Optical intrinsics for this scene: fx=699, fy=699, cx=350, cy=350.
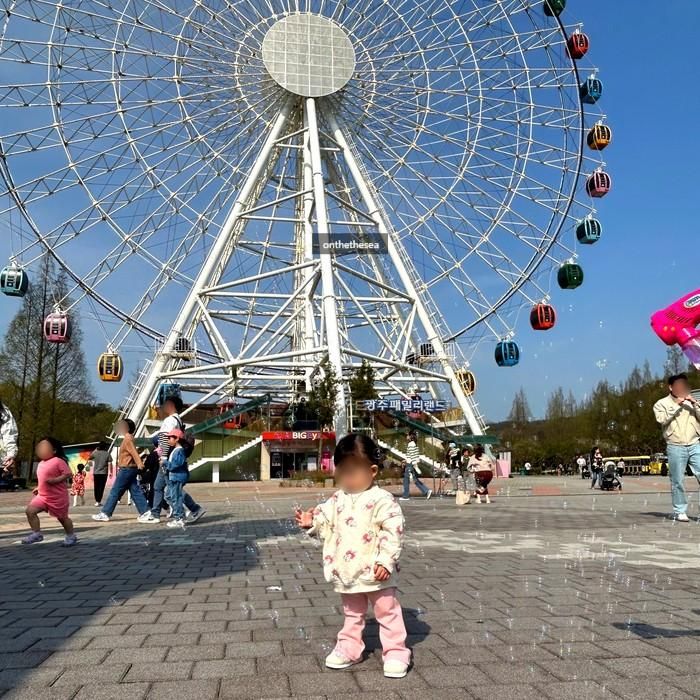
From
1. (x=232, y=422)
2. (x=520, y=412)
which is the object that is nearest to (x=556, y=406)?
(x=520, y=412)

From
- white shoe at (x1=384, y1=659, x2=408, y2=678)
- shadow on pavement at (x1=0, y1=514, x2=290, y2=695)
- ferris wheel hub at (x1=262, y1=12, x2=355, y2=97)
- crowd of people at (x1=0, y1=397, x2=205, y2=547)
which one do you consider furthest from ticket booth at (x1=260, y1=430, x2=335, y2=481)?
white shoe at (x1=384, y1=659, x2=408, y2=678)

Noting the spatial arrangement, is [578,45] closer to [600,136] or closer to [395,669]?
[600,136]

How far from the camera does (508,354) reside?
3259 cm

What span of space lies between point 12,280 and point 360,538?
89.6ft

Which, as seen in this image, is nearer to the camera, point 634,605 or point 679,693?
point 679,693

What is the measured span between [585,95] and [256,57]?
14.3 meters

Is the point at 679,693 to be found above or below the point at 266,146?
below

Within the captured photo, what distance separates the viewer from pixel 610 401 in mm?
66438

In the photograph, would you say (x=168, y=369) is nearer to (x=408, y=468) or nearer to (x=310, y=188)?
(x=310, y=188)

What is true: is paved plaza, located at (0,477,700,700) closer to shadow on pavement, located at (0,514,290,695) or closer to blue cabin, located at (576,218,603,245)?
shadow on pavement, located at (0,514,290,695)

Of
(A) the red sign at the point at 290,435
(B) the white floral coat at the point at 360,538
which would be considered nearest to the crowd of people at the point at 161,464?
(B) the white floral coat at the point at 360,538

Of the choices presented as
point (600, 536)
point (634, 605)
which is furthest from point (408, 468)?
point (634, 605)

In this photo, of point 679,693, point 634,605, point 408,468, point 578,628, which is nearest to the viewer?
point 679,693

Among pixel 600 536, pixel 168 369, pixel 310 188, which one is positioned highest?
pixel 310 188
